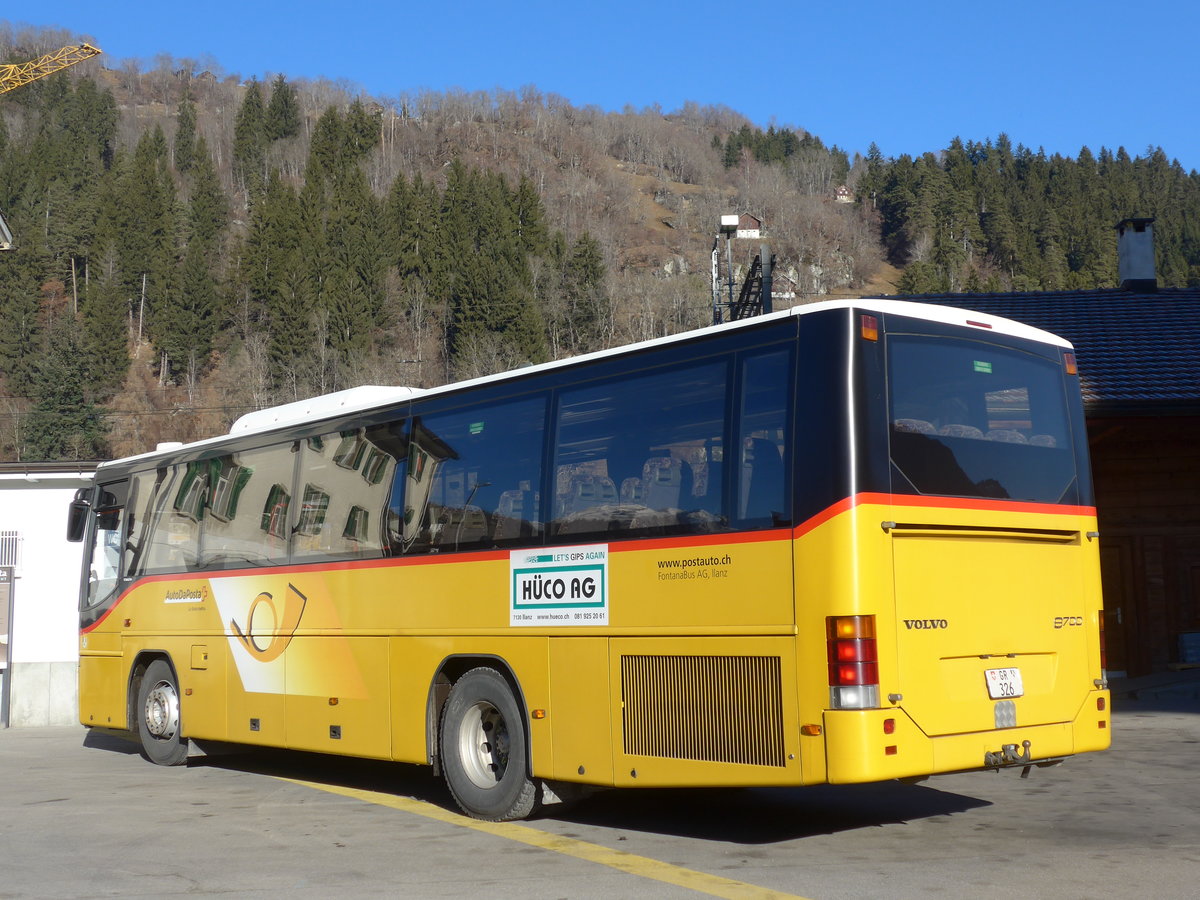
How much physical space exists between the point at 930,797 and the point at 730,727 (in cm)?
297

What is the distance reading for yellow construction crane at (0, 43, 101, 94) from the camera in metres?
118

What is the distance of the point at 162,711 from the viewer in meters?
13.1

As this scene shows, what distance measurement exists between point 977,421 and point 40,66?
133m

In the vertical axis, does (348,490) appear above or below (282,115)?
below

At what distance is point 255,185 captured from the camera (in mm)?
113688

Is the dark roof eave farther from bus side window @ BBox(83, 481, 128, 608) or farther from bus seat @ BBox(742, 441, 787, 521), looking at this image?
bus side window @ BBox(83, 481, 128, 608)

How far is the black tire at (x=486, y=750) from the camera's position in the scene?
8789mm

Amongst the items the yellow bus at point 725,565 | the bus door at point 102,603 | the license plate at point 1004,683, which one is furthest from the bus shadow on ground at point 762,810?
the bus door at point 102,603

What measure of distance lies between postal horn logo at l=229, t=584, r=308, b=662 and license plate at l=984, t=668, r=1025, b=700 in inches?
233

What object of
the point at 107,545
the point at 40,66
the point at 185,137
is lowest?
the point at 107,545

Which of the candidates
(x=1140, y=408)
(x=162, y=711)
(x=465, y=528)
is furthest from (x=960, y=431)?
(x=1140, y=408)

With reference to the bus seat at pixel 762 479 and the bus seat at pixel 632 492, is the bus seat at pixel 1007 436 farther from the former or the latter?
the bus seat at pixel 632 492

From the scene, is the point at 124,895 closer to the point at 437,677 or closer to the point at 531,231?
the point at 437,677

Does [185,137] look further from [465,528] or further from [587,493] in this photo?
[587,493]
